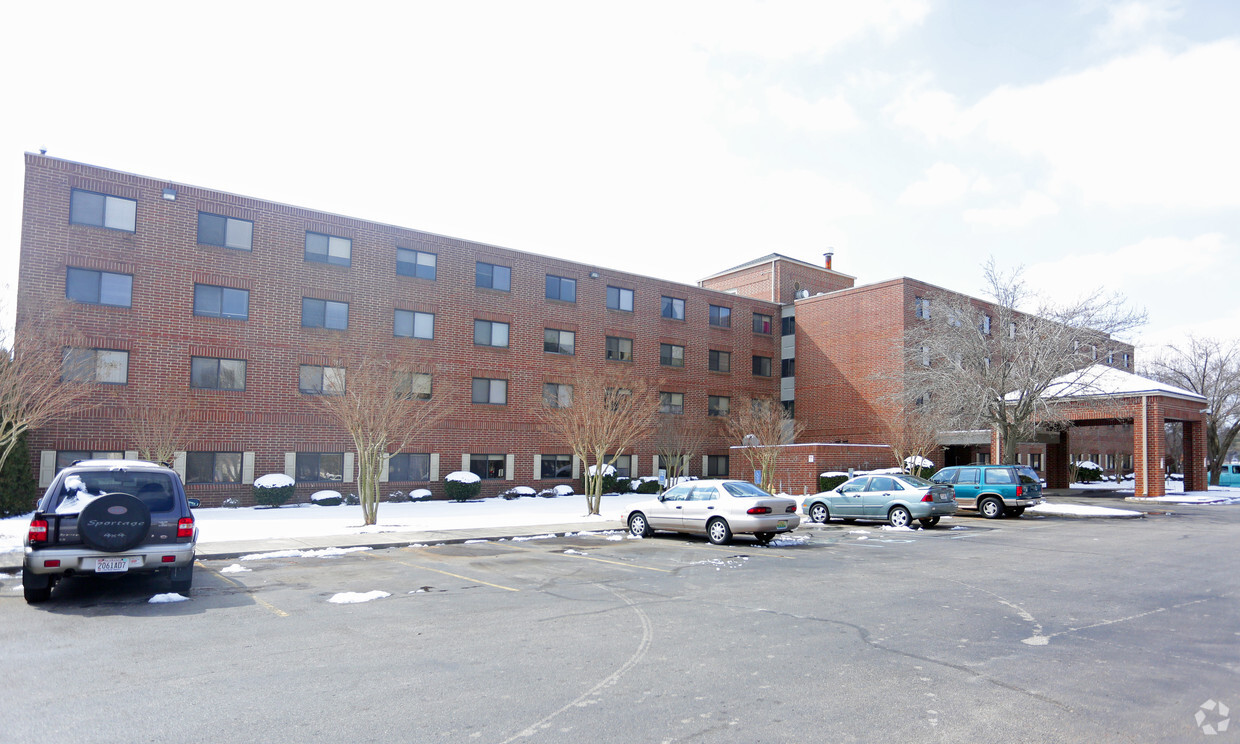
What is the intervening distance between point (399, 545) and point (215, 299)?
16.9 m

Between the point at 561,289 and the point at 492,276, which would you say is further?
the point at 561,289

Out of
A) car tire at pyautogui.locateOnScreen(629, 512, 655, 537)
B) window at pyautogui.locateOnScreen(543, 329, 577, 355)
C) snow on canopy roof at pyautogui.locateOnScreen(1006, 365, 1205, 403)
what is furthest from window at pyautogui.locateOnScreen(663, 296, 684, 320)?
car tire at pyautogui.locateOnScreen(629, 512, 655, 537)

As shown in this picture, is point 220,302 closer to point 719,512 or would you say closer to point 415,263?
point 415,263

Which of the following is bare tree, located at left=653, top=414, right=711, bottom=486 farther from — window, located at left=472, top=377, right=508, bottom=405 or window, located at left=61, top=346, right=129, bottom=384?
window, located at left=61, top=346, right=129, bottom=384

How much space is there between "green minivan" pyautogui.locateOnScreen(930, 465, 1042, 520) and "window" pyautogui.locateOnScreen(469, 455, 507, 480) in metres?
18.2

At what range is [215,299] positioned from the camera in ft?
92.0

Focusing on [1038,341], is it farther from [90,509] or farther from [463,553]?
[90,509]

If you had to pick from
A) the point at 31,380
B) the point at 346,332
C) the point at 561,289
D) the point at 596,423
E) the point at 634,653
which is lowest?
the point at 634,653

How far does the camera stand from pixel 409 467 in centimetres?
3188

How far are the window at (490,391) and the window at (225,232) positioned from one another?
10644 millimetres

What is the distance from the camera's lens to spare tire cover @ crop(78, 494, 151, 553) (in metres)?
9.40

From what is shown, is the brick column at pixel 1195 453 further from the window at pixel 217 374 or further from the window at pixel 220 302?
the window at pixel 220 302

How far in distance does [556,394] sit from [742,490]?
20260 millimetres

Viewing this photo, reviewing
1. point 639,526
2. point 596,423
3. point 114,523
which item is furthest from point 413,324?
point 114,523
